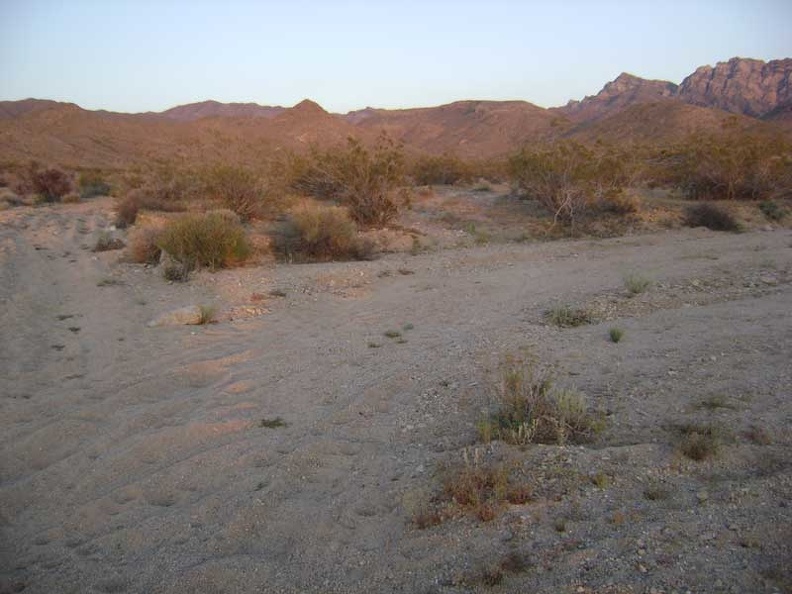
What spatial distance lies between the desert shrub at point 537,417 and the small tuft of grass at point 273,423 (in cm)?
Result: 180

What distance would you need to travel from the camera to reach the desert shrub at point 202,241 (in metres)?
10.9

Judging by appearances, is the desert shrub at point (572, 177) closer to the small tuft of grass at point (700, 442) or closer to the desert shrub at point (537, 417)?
the desert shrub at point (537, 417)

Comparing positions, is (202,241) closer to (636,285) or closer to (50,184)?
(636,285)

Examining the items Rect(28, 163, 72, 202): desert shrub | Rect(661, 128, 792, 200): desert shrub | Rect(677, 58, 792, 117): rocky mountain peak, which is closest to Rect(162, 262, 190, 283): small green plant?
Rect(28, 163, 72, 202): desert shrub

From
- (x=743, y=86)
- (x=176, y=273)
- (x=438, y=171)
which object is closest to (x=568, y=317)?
(x=176, y=273)

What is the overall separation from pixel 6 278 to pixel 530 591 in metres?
10.8

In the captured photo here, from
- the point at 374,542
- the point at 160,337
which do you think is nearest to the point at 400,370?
the point at 374,542

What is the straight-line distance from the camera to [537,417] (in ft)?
14.1

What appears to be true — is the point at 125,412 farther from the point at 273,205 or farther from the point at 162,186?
the point at 162,186

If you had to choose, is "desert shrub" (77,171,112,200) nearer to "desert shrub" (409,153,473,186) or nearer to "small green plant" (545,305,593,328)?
"desert shrub" (409,153,473,186)

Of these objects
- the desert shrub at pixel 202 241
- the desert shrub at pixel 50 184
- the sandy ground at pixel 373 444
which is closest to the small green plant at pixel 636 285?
the sandy ground at pixel 373 444

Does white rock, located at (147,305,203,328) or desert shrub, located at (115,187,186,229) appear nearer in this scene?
white rock, located at (147,305,203,328)

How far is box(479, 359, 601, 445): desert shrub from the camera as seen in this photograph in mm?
4145

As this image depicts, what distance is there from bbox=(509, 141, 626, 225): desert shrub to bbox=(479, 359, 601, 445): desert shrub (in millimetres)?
11656
